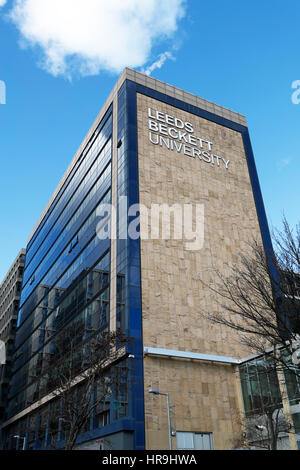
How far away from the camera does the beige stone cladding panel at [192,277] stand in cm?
3728

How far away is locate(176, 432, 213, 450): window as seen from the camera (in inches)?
1396

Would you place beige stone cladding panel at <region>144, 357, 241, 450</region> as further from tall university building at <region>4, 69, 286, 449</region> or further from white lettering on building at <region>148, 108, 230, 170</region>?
white lettering on building at <region>148, 108, 230, 170</region>

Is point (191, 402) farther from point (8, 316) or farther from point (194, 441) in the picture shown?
point (8, 316)

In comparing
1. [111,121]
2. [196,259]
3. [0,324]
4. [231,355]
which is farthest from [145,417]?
[0,324]

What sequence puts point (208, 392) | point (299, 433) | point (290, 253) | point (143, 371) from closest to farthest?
point (290, 253) < point (299, 433) < point (143, 371) < point (208, 392)

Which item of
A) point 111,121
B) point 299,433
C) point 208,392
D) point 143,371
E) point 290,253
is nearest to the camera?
point 290,253

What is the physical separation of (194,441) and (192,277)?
15.1m

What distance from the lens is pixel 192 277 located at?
43906 mm

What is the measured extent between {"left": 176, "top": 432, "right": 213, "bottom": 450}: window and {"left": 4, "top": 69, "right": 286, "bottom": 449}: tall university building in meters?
0.09

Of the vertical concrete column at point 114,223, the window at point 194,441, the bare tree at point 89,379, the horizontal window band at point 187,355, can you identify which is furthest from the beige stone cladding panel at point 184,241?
the window at point 194,441

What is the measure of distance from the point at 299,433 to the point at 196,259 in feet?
60.7
